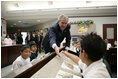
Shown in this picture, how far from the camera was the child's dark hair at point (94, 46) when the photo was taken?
83cm

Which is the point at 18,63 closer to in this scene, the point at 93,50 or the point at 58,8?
the point at 93,50

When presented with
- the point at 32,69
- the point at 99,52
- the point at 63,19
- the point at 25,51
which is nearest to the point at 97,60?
the point at 99,52

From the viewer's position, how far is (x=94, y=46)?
83 centimetres

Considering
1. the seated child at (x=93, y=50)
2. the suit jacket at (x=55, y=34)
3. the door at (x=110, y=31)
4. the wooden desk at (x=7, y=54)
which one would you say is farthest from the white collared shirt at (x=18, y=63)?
the door at (x=110, y=31)

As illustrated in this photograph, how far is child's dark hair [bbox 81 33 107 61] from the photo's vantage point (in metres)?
0.83

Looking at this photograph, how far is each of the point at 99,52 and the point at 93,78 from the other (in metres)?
0.16

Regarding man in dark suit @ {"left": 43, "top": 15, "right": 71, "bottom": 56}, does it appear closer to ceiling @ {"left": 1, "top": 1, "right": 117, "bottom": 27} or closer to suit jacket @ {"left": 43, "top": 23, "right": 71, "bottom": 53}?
suit jacket @ {"left": 43, "top": 23, "right": 71, "bottom": 53}

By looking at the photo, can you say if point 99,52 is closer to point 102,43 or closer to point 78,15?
point 102,43

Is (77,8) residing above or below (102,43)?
above

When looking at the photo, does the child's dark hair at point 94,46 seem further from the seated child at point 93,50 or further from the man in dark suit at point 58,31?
the man in dark suit at point 58,31

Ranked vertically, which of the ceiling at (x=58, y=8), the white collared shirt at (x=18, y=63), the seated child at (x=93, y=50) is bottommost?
the white collared shirt at (x=18, y=63)

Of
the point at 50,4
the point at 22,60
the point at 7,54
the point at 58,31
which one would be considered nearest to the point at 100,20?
the point at 50,4

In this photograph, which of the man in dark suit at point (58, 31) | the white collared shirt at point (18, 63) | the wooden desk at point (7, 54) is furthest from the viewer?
the wooden desk at point (7, 54)

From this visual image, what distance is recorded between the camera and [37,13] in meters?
7.79
